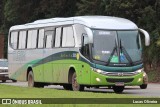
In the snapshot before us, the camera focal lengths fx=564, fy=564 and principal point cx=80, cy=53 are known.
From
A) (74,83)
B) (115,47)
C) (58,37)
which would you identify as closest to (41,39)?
(58,37)

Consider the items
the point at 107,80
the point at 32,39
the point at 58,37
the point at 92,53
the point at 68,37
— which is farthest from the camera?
the point at 32,39

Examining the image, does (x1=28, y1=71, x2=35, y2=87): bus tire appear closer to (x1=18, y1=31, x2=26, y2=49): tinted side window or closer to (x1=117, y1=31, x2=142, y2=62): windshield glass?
(x1=18, y1=31, x2=26, y2=49): tinted side window

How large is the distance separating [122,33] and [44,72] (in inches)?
222

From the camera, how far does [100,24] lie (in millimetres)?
25828

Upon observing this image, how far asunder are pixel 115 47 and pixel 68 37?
281cm

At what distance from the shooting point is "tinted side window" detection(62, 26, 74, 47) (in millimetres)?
26708

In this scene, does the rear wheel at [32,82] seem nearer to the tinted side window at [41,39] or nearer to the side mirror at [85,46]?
the tinted side window at [41,39]

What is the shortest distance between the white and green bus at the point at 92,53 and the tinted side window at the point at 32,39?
1322 millimetres

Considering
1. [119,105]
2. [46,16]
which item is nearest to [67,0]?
[46,16]

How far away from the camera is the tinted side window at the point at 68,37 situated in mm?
26708

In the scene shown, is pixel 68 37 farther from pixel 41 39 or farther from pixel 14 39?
pixel 14 39

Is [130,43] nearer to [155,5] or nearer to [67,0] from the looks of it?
[155,5]

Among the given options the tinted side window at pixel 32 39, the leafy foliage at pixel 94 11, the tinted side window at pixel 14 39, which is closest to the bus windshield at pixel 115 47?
the tinted side window at pixel 32 39

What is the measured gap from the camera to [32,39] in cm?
3100
